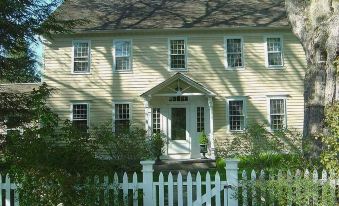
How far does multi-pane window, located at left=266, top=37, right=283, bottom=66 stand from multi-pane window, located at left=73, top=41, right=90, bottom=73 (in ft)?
29.7

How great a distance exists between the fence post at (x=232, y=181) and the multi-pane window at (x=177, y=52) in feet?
46.9

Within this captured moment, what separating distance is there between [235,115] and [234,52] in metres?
3.16

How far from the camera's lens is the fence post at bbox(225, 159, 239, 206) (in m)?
7.09

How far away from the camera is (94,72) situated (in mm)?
21203

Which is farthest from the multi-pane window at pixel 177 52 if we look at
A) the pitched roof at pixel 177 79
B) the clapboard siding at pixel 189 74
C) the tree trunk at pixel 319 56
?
the tree trunk at pixel 319 56

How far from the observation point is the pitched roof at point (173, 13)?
21188 mm

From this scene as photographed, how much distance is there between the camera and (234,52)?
69.4 feet

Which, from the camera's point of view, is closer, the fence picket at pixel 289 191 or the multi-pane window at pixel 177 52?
the fence picket at pixel 289 191

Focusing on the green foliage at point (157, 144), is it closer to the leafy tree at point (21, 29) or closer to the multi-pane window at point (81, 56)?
the multi-pane window at point (81, 56)

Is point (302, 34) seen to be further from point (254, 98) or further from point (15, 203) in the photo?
point (254, 98)

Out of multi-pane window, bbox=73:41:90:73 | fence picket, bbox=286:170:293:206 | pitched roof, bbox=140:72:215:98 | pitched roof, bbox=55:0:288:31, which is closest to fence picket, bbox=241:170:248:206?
fence picket, bbox=286:170:293:206

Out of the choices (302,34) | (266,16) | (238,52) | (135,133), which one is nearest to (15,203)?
(302,34)

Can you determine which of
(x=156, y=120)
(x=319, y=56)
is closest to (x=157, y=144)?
(x=156, y=120)

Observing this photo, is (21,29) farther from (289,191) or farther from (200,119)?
(200,119)
